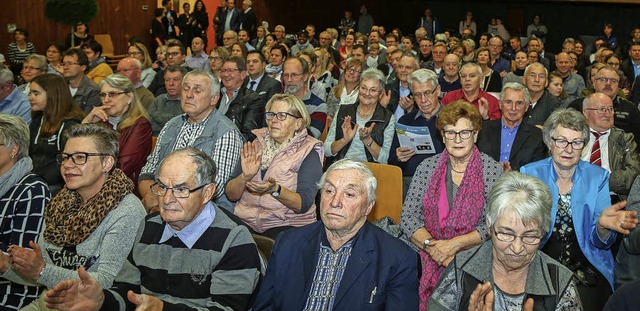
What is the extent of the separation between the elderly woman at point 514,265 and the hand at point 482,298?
0.15 meters

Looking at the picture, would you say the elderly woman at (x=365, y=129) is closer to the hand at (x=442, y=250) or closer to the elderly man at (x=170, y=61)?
the hand at (x=442, y=250)

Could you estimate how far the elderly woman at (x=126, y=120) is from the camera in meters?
4.46

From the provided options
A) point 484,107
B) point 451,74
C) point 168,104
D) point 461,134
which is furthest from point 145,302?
point 451,74

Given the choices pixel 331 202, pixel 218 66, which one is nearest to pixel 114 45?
pixel 218 66

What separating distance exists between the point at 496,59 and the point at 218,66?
474 cm

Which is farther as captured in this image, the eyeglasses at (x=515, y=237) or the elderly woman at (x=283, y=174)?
the elderly woman at (x=283, y=174)

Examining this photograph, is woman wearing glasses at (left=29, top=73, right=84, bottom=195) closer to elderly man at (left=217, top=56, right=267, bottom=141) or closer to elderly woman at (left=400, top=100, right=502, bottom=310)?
elderly man at (left=217, top=56, right=267, bottom=141)

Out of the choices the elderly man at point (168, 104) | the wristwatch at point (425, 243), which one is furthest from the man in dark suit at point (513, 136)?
the elderly man at point (168, 104)

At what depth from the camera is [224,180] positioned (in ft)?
13.0

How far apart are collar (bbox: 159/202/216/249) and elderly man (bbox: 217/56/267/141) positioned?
102 inches

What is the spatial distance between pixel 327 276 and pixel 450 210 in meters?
0.98

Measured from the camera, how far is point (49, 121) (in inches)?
183

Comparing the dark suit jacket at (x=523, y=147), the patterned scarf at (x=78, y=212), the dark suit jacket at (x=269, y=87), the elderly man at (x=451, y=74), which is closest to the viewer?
the patterned scarf at (x=78, y=212)

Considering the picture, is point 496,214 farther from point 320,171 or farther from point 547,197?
point 320,171
